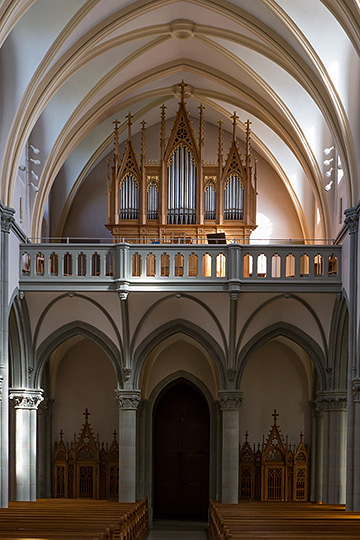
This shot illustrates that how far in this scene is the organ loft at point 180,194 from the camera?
24219 mm

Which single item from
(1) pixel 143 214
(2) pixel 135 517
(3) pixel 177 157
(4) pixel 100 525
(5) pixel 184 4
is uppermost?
(5) pixel 184 4

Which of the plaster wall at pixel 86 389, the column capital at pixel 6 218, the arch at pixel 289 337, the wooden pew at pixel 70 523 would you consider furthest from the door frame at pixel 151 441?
the column capital at pixel 6 218

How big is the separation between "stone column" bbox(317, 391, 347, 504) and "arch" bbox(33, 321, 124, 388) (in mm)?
5342

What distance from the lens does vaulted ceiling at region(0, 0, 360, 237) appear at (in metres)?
19.4

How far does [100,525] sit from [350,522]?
390cm

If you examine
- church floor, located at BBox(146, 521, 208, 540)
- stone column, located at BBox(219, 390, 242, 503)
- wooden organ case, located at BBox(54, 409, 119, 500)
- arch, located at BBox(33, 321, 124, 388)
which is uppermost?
arch, located at BBox(33, 321, 124, 388)

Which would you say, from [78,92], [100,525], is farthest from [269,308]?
[100,525]

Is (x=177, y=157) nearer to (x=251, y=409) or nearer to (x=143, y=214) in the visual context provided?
(x=143, y=214)

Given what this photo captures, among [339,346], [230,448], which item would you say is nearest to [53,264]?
[230,448]

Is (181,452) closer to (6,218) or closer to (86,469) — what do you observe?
(86,469)

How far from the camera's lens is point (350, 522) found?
1369cm

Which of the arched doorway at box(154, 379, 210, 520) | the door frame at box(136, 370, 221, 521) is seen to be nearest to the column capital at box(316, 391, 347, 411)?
the door frame at box(136, 370, 221, 521)

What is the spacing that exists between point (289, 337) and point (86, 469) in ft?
27.9

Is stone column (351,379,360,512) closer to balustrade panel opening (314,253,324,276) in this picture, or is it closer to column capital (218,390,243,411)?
balustrade panel opening (314,253,324,276)
